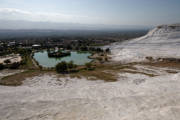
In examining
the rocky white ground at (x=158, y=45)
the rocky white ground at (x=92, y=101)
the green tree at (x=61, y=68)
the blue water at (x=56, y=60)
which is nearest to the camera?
the rocky white ground at (x=92, y=101)

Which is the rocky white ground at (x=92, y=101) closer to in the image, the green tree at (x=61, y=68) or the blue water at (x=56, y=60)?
the green tree at (x=61, y=68)

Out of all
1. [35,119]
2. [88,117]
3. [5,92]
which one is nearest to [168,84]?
[88,117]

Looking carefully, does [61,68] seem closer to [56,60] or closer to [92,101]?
[92,101]

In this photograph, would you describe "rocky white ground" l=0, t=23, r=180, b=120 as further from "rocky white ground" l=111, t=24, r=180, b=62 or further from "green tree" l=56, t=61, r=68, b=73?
"rocky white ground" l=111, t=24, r=180, b=62

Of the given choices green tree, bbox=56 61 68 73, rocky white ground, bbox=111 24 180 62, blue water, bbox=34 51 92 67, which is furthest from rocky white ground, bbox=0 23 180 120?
rocky white ground, bbox=111 24 180 62

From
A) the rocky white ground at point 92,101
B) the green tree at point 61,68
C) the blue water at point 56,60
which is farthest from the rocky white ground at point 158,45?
the rocky white ground at point 92,101

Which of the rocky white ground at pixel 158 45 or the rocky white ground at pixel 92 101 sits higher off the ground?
the rocky white ground at pixel 158 45

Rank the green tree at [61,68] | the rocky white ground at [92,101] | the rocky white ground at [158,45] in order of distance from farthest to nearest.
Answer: the rocky white ground at [158,45] → the green tree at [61,68] → the rocky white ground at [92,101]

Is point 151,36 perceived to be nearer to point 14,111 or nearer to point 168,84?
point 168,84
